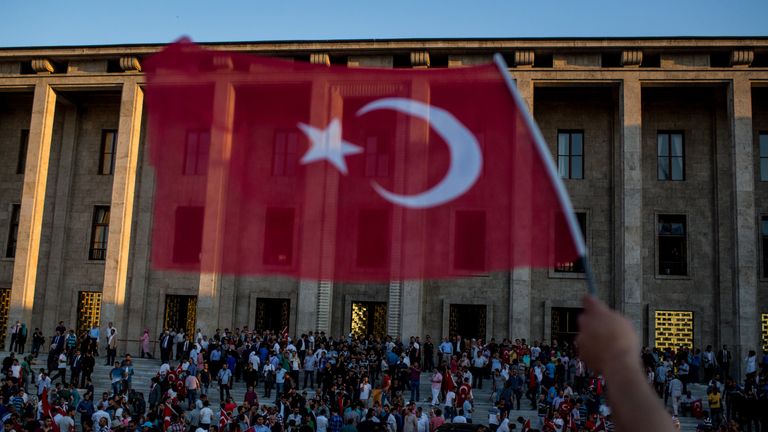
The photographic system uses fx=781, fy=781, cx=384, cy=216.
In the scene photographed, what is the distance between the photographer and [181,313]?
33.2 metres

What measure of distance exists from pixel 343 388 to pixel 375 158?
15.0m

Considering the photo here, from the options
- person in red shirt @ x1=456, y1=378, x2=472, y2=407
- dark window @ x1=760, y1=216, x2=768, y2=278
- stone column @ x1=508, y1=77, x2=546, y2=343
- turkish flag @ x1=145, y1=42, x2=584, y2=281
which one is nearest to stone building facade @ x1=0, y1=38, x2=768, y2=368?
stone column @ x1=508, y1=77, x2=546, y2=343

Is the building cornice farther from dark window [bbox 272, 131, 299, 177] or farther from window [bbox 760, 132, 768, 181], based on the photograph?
dark window [bbox 272, 131, 299, 177]

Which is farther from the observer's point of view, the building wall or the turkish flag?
the building wall

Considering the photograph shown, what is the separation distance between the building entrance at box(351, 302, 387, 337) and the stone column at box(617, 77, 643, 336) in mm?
9263

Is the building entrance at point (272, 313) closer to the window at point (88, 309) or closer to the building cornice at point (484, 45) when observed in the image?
the window at point (88, 309)

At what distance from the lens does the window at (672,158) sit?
3128 cm

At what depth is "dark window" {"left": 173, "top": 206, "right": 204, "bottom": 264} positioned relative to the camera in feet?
24.0

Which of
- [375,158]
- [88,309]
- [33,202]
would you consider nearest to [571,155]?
[88,309]

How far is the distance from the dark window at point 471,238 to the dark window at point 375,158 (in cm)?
80

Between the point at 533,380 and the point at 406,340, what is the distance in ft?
22.7

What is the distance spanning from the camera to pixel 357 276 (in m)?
6.96

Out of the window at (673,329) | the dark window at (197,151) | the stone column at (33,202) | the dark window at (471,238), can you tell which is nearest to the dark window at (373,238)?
the dark window at (471,238)

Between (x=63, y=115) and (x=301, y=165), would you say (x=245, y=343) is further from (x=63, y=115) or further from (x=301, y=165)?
(x=301, y=165)
